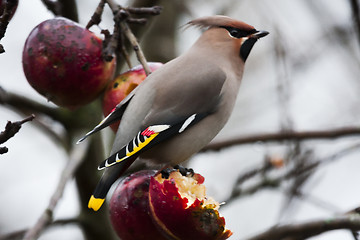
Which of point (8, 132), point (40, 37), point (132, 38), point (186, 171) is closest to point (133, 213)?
point (186, 171)

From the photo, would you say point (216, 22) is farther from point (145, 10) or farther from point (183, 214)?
point (183, 214)

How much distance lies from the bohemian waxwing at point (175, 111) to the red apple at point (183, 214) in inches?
7.5

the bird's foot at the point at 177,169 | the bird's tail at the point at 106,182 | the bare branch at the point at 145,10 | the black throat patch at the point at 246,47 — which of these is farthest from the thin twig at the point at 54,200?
the black throat patch at the point at 246,47

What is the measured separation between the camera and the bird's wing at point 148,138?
2242 mm

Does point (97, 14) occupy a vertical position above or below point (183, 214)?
above

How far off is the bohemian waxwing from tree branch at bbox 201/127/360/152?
639 millimetres

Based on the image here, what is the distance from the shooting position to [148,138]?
2344mm

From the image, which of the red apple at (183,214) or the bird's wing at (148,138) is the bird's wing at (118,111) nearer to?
the bird's wing at (148,138)

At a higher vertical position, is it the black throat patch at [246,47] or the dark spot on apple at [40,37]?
the dark spot on apple at [40,37]

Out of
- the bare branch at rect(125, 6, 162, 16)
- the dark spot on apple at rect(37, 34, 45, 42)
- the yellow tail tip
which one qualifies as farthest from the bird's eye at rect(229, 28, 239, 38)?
the yellow tail tip

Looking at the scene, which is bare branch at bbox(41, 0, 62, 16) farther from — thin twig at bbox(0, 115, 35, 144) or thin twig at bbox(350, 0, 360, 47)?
thin twig at bbox(350, 0, 360, 47)

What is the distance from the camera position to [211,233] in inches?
83.6

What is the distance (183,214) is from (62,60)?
81 centimetres

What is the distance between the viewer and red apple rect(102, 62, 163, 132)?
2.60 metres
